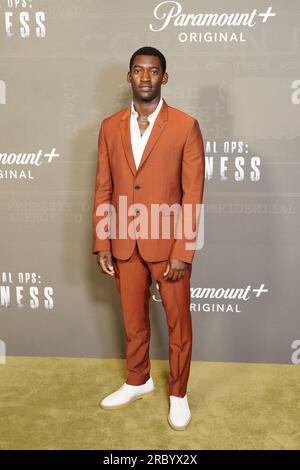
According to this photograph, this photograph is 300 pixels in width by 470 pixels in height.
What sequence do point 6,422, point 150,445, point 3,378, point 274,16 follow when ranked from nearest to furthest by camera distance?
point 150,445
point 6,422
point 274,16
point 3,378

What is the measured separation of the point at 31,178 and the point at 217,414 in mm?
1519

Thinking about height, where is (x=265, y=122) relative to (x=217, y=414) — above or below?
above

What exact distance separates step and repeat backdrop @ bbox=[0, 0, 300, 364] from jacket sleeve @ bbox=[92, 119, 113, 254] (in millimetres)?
483

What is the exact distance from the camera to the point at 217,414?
2.27m

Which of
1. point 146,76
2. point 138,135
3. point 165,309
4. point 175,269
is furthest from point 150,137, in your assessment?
point 165,309

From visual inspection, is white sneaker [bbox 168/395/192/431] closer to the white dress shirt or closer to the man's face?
the white dress shirt

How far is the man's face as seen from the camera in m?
1.95

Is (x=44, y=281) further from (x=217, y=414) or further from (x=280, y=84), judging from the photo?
(x=280, y=84)

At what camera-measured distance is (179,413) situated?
→ 2184 millimetres

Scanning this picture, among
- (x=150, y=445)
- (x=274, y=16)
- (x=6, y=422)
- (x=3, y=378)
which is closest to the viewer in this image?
(x=150, y=445)

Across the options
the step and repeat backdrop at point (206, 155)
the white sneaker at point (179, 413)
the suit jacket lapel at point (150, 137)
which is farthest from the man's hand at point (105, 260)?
the white sneaker at point (179, 413)

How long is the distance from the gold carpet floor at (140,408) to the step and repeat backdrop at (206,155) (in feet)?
0.42

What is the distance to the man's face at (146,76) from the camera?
1.95 meters

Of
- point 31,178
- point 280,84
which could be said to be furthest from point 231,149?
point 31,178
